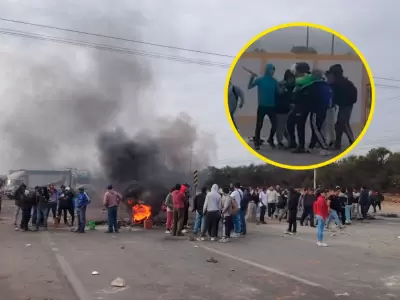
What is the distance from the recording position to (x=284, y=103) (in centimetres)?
529

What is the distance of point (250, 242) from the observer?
12586 millimetres

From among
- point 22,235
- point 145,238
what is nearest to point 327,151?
point 145,238

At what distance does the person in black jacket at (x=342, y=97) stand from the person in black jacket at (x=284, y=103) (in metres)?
0.41

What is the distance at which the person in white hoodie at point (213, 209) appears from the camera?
1280 centimetres

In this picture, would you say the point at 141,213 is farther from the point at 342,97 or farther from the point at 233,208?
the point at 342,97

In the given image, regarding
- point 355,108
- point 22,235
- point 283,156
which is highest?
point 355,108

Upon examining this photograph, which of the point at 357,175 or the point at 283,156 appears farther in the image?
the point at 357,175

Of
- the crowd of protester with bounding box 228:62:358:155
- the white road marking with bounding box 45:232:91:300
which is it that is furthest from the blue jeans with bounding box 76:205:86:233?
the crowd of protester with bounding box 228:62:358:155

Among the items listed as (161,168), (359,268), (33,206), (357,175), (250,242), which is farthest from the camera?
(357,175)

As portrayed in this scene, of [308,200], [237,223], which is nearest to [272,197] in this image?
[308,200]

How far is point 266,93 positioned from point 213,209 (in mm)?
7814

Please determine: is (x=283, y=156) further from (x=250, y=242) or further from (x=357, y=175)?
(x=357, y=175)

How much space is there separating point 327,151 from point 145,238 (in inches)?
332

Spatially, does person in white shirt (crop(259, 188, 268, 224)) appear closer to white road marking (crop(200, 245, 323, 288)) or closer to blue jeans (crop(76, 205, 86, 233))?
blue jeans (crop(76, 205, 86, 233))
